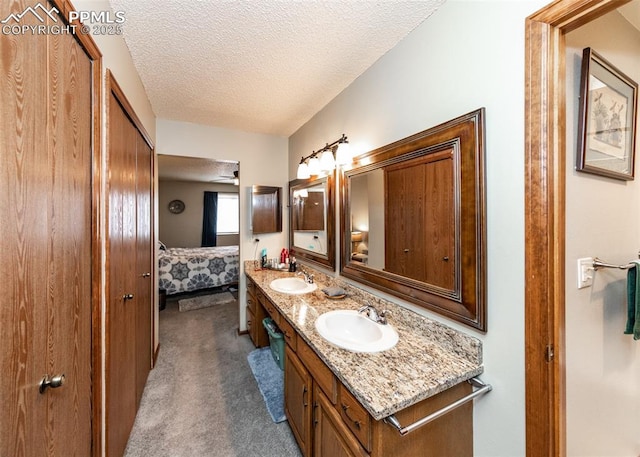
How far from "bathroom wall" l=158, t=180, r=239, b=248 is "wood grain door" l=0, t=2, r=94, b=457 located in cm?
603

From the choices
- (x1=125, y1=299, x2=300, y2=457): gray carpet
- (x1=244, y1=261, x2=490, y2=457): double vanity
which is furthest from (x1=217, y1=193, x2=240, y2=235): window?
(x1=244, y1=261, x2=490, y2=457): double vanity

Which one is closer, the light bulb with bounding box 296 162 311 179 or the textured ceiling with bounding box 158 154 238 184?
the light bulb with bounding box 296 162 311 179

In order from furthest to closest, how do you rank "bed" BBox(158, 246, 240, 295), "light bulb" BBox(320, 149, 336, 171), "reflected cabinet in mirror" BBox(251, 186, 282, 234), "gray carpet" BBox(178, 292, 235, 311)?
"bed" BBox(158, 246, 240, 295) → "gray carpet" BBox(178, 292, 235, 311) → "reflected cabinet in mirror" BBox(251, 186, 282, 234) → "light bulb" BBox(320, 149, 336, 171)

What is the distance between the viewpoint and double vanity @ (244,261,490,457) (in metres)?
0.89

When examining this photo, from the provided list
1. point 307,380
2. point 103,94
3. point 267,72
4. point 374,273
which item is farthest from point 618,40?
point 103,94

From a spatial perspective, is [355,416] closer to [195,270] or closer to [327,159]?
[327,159]

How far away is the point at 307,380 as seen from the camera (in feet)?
4.27

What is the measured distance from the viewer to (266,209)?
9.62 ft

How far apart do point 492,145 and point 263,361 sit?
2.52 metres

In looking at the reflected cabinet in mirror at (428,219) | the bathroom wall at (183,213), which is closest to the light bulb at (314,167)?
the reflected cabinet in mirror at (428,219)

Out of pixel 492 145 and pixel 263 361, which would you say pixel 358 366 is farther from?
pixel 263 361

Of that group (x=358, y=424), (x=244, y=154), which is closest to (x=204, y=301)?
(x=244, y=154)

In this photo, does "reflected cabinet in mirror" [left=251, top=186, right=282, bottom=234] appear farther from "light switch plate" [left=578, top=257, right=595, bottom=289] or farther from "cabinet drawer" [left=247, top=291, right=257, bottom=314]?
"light switch plate" [left=578, top=257, right=595, bottom=289]

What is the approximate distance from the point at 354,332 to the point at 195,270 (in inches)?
147
